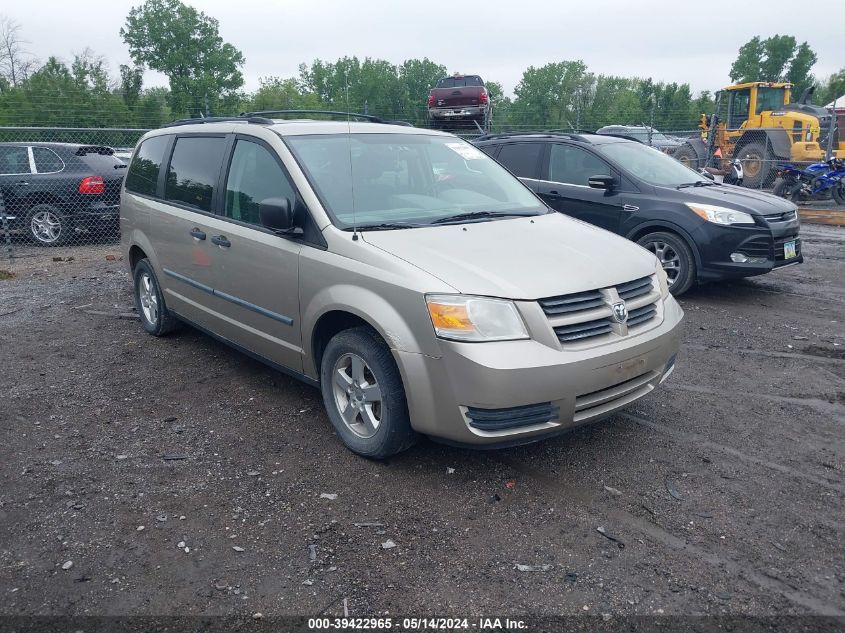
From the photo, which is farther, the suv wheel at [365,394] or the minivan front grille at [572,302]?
the suv wheel at [365,394]

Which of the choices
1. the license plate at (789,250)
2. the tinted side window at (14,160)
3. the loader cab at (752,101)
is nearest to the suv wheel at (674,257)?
the license plate at (789,250)

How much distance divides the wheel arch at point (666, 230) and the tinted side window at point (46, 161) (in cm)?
885

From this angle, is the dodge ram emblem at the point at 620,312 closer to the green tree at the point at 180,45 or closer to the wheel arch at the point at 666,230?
the wheel arch at the point at 666,230

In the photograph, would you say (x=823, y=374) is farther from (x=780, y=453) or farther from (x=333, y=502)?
(x=333, y=502)

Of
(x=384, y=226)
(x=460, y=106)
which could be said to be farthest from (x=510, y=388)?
(x=460, y=106)

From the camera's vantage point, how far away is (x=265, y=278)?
425 centimetres

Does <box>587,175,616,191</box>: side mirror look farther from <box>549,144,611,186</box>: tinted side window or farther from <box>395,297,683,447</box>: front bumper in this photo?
<box>395,297,683,447</box>: front bumper

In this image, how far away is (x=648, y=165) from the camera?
798 cm

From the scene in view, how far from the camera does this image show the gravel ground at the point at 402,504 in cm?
275

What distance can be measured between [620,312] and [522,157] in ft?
17.3

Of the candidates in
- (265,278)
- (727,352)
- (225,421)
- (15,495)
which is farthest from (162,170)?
(727,352)

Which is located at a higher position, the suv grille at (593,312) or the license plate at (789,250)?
the suv grille at (593,312)

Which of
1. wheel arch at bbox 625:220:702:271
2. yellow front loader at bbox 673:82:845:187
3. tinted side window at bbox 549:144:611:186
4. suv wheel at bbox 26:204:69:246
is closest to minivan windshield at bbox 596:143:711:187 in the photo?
tinted side window at bbox 549:144:611:186

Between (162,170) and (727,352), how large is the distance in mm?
4878
